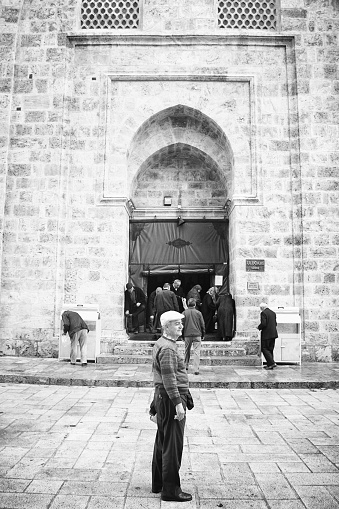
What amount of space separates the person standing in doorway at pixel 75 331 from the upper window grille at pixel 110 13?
8.09 meters

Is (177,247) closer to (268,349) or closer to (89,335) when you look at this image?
(89,335)

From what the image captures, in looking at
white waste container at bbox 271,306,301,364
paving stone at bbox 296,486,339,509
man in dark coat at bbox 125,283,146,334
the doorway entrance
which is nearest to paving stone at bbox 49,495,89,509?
paving stone at bbox 296,486,339,509

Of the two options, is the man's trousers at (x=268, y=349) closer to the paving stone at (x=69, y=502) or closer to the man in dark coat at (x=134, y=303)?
the man in dark coat at (x=134, y=303)

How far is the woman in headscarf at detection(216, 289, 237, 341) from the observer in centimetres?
1134

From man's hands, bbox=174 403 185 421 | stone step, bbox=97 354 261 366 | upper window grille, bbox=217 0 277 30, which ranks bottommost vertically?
stone step, bbox=97 354 261 366

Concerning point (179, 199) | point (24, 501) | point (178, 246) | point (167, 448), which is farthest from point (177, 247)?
point (24, 501)

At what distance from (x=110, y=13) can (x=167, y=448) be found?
12.4m

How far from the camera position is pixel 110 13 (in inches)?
496

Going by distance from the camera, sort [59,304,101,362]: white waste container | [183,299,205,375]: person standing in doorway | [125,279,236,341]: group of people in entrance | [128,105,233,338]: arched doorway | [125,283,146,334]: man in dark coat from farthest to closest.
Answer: [128,105,233,338]: arched doorway
[125,283,146,334]: man in dark coat
[125,279,236,341]: group of people in entrance
[59,304,101,362]: white waste container
[183,299,205,375]: person standing in doorway

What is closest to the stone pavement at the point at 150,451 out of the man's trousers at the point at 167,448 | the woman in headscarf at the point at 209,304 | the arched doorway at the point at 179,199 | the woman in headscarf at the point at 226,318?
the man's trousers at the point at 167,448

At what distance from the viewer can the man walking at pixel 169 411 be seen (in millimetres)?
3518

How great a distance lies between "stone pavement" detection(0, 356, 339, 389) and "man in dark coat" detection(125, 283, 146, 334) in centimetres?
190

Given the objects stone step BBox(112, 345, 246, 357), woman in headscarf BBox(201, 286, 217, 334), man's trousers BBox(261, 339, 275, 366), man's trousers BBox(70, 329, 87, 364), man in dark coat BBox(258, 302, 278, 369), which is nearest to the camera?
man in dark coat BBox(258, 302, 278, 369)

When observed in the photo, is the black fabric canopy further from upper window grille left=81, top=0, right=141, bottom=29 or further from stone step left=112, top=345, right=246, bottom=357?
upper window grille left=81, top=0, right=141, bottom=29
